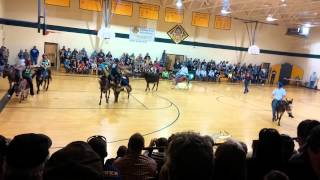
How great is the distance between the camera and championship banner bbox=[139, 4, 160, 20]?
23.6 metres

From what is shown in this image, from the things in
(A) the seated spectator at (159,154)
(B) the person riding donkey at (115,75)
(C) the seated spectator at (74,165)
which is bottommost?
(A) the seated spectator at (159,154)

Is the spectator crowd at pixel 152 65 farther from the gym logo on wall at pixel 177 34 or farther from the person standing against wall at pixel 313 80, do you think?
the person standing against wall at pixel 313 80

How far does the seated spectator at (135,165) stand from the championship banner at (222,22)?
23906 millimetres

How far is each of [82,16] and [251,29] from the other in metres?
15.1

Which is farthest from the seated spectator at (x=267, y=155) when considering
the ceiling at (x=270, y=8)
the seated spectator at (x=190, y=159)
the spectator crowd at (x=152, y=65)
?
the ceiling at (x=270, y=8)

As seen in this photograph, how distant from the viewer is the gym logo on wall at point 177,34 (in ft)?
81.4

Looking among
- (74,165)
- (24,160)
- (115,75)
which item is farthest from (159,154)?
(115,75)

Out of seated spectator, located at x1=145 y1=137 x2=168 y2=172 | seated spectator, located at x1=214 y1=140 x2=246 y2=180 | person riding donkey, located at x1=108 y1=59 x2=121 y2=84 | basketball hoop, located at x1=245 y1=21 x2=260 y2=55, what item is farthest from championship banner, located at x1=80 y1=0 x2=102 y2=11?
seated spectator, located at x1=214 y1=140 x2=246 y2=180

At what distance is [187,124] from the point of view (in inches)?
412

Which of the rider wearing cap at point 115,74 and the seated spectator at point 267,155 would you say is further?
the rider wearing cap at point 115,74

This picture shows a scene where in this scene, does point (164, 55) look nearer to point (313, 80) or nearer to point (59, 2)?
point (59, 2)

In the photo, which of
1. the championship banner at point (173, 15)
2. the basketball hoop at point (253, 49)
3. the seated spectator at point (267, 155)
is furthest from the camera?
the basketball hoop at point (253, 49)

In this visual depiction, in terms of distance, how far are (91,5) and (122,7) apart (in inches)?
88.8

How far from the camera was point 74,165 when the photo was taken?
1.36 metres
